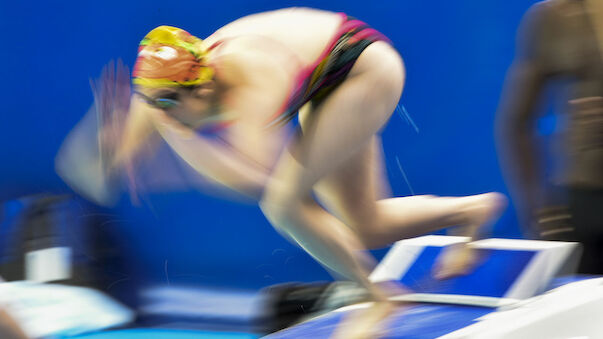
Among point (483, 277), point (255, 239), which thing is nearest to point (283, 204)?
point (483, 277)

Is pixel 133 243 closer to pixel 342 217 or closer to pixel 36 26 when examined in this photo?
pixel 36 26

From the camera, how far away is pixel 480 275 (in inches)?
132

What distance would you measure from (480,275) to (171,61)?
143 centimetres

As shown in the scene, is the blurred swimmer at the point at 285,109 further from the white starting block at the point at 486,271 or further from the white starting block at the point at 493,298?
the white starting block at the point at 486,271

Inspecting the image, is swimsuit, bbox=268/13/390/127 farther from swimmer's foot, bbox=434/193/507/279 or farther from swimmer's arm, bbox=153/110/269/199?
swimmer's foot, bbox=434/193/507/279

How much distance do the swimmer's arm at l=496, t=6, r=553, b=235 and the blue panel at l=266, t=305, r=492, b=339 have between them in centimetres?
42

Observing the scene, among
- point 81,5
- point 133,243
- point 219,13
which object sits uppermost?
point 81,5

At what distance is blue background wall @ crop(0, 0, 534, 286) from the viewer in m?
4.40

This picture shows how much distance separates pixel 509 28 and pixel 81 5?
284 centimetres

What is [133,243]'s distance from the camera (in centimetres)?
569

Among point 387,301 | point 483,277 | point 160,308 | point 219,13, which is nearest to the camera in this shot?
point 387,301

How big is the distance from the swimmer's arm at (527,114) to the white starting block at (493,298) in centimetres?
17

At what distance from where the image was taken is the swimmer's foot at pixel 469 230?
3.21m

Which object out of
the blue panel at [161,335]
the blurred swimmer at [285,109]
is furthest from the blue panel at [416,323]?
the blue panel at [161,335]
